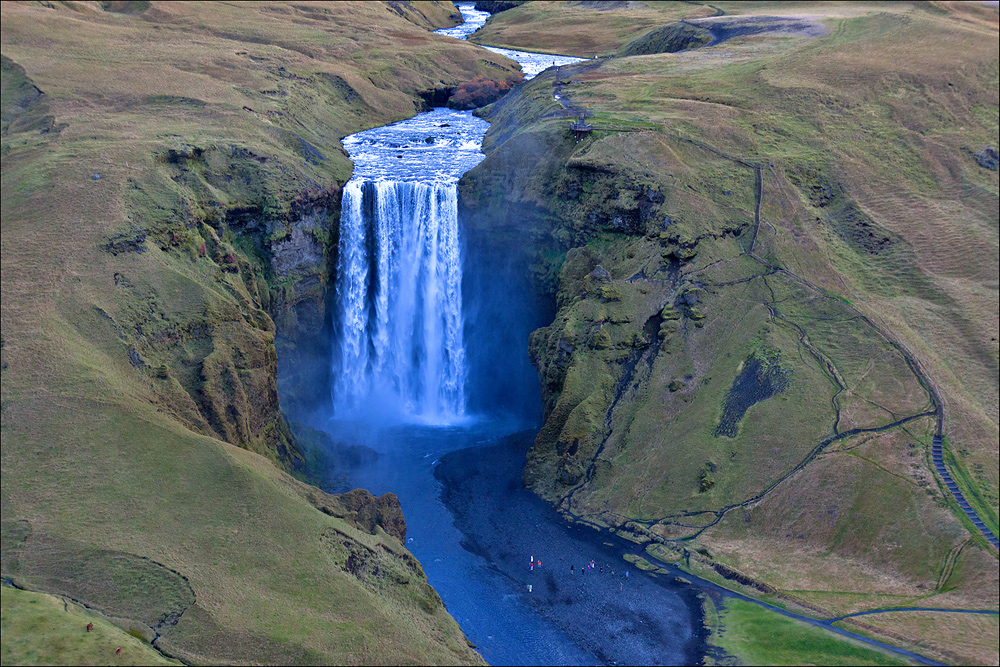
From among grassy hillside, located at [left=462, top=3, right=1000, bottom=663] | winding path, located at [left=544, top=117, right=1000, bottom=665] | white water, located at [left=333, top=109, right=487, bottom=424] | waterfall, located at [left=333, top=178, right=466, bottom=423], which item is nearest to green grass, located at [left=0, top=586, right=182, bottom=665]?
winding path, located at [left=544, top=117, right=1000, bottom=665]

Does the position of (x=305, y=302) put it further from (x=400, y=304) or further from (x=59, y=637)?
(x=59, y=637)

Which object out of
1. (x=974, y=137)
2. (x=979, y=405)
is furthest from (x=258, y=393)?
(x=974, y=137)

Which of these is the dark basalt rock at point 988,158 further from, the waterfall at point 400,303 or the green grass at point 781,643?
the green grass at point 781,643

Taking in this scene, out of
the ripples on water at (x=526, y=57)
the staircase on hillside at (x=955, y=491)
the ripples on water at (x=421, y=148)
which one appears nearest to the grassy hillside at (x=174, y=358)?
the ripples on water at (x=421, y=148)

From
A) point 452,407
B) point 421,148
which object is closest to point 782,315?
point 452,407

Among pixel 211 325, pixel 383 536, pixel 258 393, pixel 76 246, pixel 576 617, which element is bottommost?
pixel 576 617

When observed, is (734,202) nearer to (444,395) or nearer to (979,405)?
(979,405)
